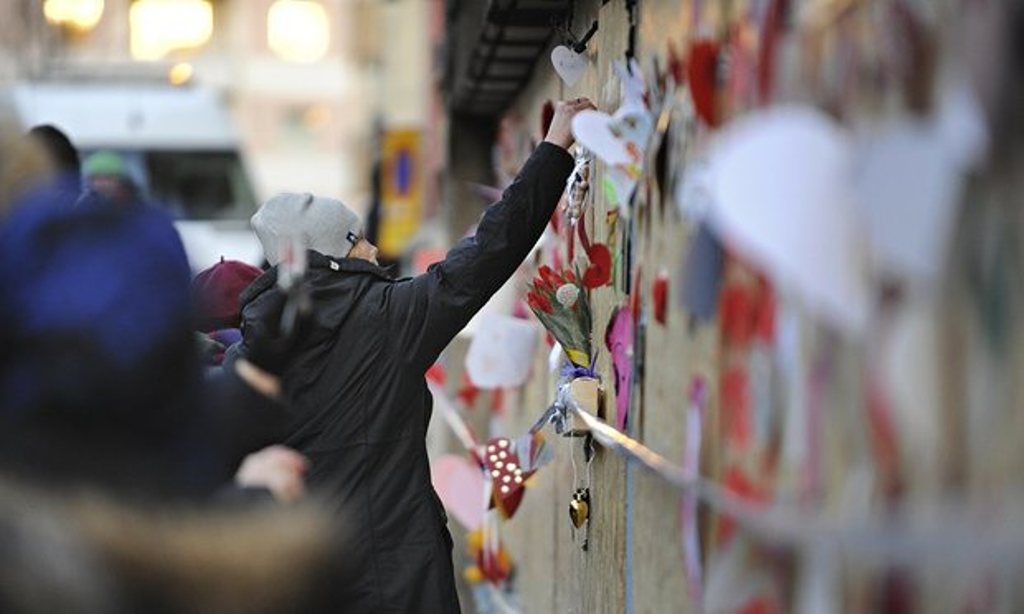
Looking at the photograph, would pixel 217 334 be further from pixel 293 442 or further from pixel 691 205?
pixel 691 205

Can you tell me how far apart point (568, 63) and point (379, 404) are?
134 centimetres

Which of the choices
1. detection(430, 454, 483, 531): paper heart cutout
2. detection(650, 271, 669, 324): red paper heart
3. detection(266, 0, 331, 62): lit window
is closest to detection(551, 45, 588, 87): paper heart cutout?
detection(650, 271, 669, 324): red paper heart

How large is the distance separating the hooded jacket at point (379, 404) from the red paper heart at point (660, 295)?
91 centimetres

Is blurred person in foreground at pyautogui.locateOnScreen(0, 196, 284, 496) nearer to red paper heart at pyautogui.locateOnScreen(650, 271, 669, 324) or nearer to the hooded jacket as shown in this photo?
red paper heart at pyautogui.locateOnScreen(650, 271, 669, 324)

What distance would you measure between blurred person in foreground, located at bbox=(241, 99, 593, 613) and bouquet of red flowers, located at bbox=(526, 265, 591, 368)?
0.75 m

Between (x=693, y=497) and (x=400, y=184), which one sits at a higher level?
(x=693, y=497)

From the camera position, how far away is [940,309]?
2957 mm

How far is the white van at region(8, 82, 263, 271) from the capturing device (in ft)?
66.6

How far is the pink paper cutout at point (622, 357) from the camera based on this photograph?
5605 millimetres

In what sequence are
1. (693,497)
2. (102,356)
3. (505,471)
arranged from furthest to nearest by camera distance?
(505,471), (693,497), (102,356)

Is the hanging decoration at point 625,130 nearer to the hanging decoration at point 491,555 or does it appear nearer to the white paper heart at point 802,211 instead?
the white paper heart at point 802,211

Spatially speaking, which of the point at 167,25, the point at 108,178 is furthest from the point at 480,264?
the point at 167,25

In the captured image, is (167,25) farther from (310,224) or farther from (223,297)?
(310,224)

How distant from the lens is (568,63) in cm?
648
